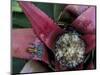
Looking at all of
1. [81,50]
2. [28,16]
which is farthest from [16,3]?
[81,50]

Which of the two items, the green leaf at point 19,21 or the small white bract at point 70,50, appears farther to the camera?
the small white bract at point 70,50

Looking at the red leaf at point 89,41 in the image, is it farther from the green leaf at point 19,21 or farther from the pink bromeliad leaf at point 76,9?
the green leaf at point 19,21

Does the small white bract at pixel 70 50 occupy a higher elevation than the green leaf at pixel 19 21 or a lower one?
lower

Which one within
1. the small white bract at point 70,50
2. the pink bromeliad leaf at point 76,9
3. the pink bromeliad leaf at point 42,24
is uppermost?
the pink bromeliad leaf at point 76,9

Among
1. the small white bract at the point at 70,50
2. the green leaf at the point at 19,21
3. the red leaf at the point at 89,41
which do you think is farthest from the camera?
the red leaf at the point at 89,41

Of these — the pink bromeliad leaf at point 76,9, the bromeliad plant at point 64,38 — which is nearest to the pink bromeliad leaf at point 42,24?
the bromeliad plant at point 64,38

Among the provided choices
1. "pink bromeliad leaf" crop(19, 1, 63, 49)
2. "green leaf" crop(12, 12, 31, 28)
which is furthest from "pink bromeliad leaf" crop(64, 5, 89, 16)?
"green leaf" crop(12, 12, 31, 28)

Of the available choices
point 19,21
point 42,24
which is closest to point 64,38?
point 42,24

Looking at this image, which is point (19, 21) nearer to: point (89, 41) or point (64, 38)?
point (64, 38)
